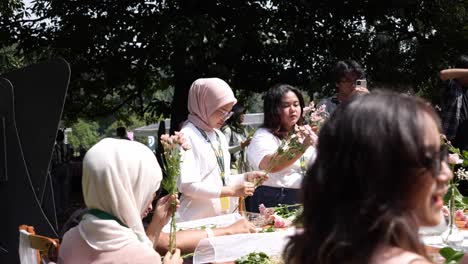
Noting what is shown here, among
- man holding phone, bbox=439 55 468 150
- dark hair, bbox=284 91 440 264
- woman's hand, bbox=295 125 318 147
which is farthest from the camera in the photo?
man holding phone, bbox=439 55 468 150

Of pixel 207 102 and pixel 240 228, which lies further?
pixel 207 102

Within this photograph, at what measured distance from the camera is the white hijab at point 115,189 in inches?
87.8

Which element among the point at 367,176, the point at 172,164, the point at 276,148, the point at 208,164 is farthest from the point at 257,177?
the point at 367,176

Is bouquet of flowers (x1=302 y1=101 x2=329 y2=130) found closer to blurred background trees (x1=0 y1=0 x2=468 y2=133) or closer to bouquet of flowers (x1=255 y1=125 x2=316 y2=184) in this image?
bouquet of flowers (x1=255 y1=125 x2=316 y2=184)

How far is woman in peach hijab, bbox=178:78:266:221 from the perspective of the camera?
11.1 feet

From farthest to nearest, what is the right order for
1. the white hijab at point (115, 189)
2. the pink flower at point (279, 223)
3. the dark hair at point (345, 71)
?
the dark hair at point (345, 71) < the pink flower at point (279, 223) < the white hijab at point (115, 189)

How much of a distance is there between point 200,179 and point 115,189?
126 cm

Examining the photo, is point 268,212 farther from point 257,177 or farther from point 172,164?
point 172,164

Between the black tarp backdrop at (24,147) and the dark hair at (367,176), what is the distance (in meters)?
2.95

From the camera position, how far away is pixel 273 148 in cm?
404

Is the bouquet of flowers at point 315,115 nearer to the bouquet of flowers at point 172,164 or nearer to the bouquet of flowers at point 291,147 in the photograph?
the bouquet of flowers at point 291,147

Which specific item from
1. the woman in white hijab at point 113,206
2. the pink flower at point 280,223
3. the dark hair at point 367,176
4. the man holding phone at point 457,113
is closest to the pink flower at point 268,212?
the pink flower at point 280,223

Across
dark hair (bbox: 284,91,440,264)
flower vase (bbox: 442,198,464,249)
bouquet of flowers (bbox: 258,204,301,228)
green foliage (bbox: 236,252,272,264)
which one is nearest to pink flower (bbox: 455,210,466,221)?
flower vase (bbox: 442,198,464,249)

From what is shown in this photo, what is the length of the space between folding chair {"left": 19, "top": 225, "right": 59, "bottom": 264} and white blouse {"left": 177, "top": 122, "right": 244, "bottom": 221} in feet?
2.94
